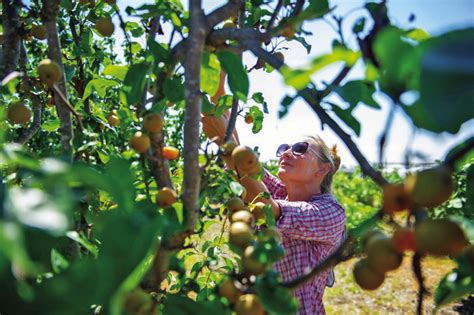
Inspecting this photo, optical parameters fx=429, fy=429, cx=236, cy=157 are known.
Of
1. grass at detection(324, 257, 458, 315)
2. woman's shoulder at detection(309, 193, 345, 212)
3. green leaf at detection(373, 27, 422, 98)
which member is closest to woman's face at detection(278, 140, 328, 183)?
woman's shoulder at detection(309, 193, 345, 212)

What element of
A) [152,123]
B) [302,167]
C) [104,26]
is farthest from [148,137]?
[302,167]

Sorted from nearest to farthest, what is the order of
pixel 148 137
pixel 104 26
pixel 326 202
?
pixel 148 137, pixel 104 26, pixel 326 202

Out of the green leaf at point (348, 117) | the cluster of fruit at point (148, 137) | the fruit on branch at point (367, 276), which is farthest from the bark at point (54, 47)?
the fruit on branch at point (367, 276)

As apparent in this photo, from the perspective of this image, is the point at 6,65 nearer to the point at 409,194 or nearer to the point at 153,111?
the point at 153,111

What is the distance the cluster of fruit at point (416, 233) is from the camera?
79 centimetres

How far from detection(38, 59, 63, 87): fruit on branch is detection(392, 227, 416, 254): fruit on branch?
104 cm

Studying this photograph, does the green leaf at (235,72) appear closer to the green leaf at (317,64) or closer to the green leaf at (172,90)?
the green leaf at (172,90)

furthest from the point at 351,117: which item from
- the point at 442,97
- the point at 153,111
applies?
the point at 153,111

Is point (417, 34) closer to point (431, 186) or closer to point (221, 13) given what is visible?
point (431, 186)

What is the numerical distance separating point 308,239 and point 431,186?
178 centimetres

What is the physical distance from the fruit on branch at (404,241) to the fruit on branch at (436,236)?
1.3 inches

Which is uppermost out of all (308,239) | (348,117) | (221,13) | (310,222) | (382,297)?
(221,13)

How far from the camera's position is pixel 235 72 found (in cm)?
121

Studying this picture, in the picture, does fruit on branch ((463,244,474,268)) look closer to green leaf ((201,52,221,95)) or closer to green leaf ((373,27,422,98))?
green leaf ((373,27,422,98))
